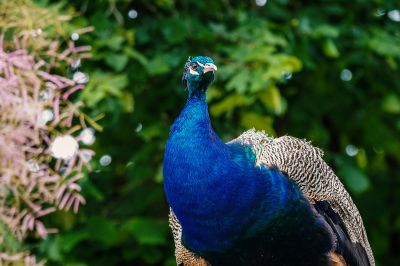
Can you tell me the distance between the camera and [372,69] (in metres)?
→ 5.75

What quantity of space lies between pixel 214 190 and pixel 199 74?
418 mm

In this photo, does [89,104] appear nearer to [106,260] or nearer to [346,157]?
[106,260]

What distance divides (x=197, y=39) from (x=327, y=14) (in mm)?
945

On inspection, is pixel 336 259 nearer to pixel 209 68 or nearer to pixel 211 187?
pixel 211 187

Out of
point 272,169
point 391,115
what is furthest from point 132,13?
point 272,169

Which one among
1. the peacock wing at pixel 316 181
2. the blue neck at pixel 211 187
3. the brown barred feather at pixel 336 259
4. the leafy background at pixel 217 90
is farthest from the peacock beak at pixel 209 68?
the leafy background at pixel 217 90

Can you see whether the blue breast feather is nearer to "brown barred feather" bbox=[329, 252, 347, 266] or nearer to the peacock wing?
the peacock wing

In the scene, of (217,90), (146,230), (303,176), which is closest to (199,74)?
(303,176)

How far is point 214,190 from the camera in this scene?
319 cm

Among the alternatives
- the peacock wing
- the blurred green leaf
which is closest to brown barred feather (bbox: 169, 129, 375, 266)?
the peacock wing

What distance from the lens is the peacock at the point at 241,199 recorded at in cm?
320

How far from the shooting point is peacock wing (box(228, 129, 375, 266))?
3.43 m

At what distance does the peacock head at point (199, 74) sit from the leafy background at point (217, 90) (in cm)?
129

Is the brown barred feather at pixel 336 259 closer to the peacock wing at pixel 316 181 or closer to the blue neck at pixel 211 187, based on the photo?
the peacock wing at pixel 316 181
